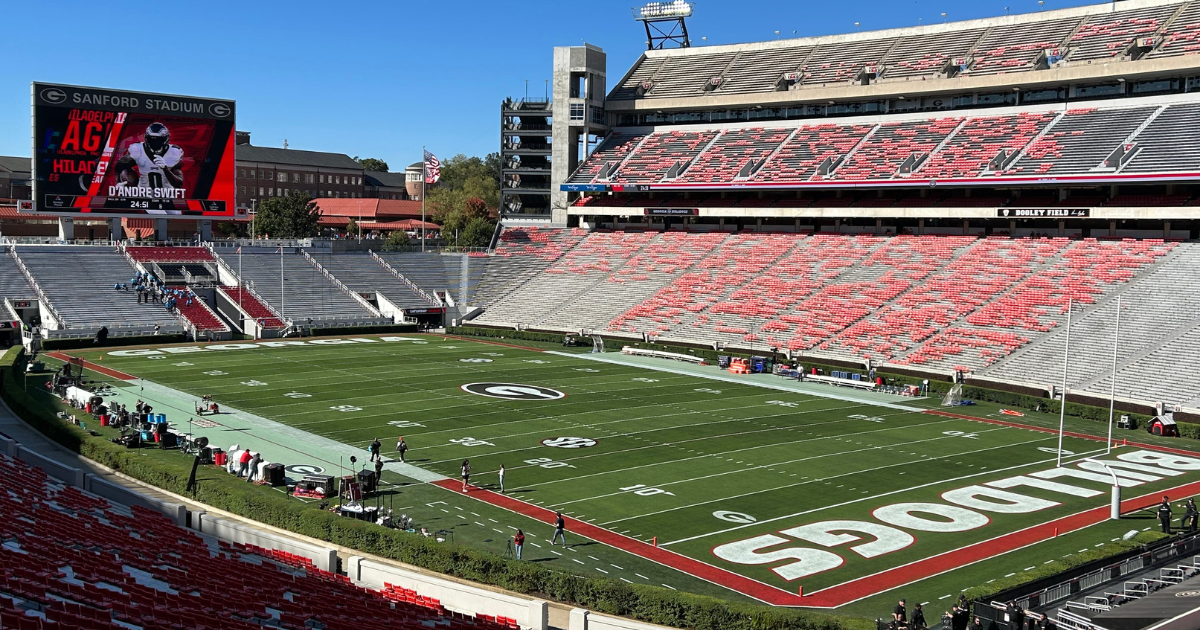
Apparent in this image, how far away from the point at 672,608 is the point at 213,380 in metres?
34.8

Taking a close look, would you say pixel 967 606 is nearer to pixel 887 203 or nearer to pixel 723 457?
pixel 723 457

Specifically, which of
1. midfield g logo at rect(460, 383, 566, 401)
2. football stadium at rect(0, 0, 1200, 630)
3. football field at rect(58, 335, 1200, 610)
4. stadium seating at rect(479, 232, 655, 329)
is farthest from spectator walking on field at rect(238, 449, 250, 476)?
stadium seating at rect(479, 232, 655, 329)

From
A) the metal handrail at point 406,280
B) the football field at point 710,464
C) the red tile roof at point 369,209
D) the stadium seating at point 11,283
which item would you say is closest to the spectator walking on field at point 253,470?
the football field at point 710,464

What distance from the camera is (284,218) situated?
112 metres

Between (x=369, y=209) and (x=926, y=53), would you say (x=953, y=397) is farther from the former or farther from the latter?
(x=369, y=209)

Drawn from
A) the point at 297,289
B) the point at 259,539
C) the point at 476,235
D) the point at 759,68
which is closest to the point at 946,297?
the point at 759,68

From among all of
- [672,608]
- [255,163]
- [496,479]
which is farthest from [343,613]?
[255,163]

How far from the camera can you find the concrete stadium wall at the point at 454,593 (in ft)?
62.8

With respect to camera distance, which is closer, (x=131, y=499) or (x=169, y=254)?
(x=131, y=499)

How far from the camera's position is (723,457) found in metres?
34.8

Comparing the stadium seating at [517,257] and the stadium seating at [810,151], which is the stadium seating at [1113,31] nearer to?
the stadium seating at [810,151]

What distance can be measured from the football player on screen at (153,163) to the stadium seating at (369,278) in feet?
44.6

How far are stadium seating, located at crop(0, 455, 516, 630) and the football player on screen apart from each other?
47.9 meters

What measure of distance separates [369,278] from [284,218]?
3739 cm
